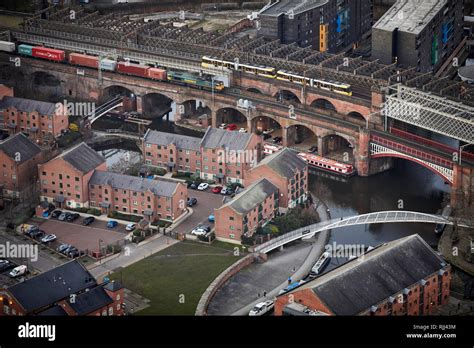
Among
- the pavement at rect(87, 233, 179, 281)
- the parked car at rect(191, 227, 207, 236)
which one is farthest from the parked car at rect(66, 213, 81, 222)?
the parked car at rect(191, 227, 207, 236)

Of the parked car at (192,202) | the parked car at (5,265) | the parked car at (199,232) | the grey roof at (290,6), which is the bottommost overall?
the parked car at (192,202)

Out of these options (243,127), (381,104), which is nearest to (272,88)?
(243,127)

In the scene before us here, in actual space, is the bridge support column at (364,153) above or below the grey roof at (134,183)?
→ below

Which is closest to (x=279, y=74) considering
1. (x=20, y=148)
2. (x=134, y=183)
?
(x=134, y=183)

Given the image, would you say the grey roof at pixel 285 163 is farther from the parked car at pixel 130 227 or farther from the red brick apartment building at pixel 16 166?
the red brick apartment building at pixel 16 166

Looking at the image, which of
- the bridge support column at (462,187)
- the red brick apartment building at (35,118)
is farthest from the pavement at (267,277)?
the red brick apartment building at (35,118)

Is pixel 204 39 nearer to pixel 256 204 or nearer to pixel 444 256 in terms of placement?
pixel 256 204
